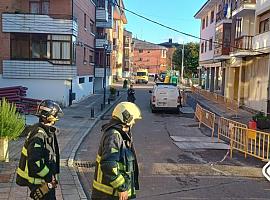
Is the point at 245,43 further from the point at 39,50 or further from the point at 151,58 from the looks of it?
the point at 151,58

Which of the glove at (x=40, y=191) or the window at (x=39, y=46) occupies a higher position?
the window at (x=39, y=46)

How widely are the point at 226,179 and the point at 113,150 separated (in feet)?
16.3

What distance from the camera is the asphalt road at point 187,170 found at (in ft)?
22.6

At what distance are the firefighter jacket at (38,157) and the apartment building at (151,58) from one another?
→ 106018 mm

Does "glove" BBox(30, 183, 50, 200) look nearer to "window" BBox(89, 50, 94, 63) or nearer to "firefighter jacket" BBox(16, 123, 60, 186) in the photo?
"firefighter jacket" BBox(16, 123, 60, 186)

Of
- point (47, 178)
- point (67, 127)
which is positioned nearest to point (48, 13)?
point (67, 127)

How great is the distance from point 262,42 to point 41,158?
63.0 feet

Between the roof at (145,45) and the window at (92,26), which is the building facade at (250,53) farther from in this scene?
the roof at (145,45)

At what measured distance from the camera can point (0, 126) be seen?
319 inches

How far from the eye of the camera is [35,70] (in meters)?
21.9

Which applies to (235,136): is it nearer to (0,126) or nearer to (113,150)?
(0,126)

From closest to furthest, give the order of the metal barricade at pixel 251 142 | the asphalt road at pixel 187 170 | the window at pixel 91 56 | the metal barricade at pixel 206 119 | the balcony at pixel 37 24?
the asphalt road at pixel 187 170
the metal barricade at pixel 251 142
the metal barricade at pixel 206 119
the balcony at pixel 37 24
the window at pixel 91 56

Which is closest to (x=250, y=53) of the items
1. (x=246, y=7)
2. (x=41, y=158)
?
(x=246, y=7)

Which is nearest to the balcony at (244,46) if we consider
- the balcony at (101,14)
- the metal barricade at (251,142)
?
A: the metal barricade at (251,142)
